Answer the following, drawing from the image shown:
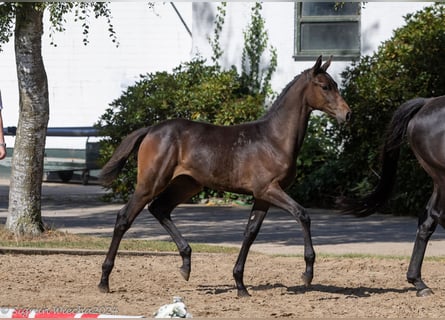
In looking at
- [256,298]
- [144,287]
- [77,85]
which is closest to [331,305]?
[256,298]

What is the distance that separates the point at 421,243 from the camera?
9867mm

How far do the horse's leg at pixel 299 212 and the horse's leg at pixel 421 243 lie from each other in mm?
1167

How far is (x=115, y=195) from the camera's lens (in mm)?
19969

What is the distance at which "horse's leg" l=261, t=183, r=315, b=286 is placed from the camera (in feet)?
29.7

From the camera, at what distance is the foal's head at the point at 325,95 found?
9.34 m

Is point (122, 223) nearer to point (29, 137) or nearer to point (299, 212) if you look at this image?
point (299, 212)

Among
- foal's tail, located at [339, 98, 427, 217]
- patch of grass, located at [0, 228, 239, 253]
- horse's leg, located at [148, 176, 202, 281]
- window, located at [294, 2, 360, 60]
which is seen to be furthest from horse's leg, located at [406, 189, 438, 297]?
window, located at [294, 2, 360, 60]

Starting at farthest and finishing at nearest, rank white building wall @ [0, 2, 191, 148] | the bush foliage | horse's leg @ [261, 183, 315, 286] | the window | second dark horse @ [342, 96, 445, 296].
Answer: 1. white building wall @ [0, 2, 191, 148]
2. the window
3. the bush foliage
4. second dark horse @ [342, 96, 445, 296]
5. horse's leg @ [261, 183, 315, 286]

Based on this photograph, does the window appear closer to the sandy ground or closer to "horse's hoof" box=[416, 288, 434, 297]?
the sandy ground

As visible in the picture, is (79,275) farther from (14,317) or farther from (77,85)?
(77,85)

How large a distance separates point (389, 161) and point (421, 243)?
3.57 ft

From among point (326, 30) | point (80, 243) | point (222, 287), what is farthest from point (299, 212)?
point (326, 30)

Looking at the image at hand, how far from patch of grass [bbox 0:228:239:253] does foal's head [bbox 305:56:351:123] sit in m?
3.74

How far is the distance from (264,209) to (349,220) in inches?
311
